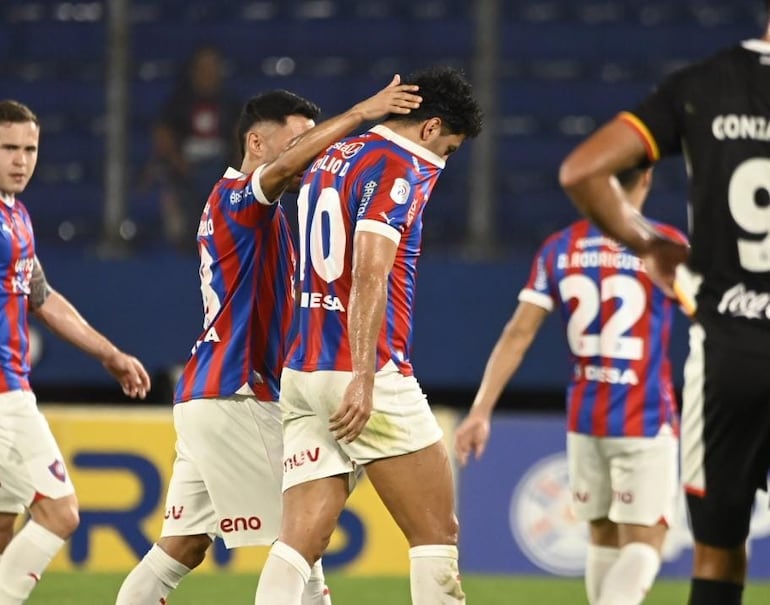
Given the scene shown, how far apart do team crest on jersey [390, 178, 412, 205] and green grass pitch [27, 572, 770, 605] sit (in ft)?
13.2

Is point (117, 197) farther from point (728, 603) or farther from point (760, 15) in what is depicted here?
point (728, 603)

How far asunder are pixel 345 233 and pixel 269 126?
0.88m

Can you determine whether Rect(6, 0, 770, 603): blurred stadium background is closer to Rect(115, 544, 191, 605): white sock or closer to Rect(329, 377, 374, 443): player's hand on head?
Answer: Rect(115, 544, 191, 605): white sock

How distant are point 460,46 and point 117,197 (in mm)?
3109

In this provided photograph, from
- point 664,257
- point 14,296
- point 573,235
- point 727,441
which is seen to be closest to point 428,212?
point 573,235

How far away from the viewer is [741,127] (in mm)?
3918

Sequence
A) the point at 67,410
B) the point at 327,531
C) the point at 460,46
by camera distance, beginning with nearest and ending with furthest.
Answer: the point at 327,531 < the point at 67,410 < the point at 460,46

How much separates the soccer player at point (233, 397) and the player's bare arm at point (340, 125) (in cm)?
23

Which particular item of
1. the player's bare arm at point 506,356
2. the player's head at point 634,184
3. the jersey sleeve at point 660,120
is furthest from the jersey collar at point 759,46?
the player's bare arm at point 506,356

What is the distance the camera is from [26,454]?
6.58 m

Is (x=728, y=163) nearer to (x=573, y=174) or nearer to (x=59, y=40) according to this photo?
(x=573, y=174)

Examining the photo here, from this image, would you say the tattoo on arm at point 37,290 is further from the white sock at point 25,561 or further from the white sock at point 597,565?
the white sock at point 597,565

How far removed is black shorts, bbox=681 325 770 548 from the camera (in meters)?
3.89

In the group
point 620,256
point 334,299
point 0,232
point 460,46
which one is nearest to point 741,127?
point 334,299
